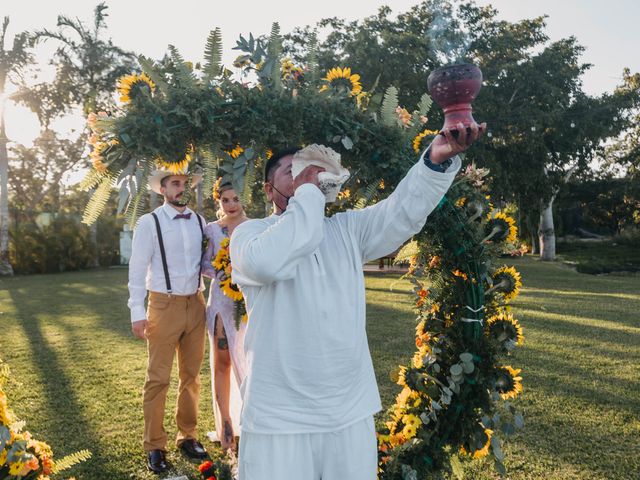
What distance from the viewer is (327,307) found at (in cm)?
228

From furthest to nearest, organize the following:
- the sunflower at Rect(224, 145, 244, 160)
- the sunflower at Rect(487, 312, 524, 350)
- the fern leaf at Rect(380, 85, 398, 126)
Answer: the sunflower at Rect(487, 312, 524, 350), the fern leaf at Rect(380, 85, 398, 126), the sunflower at Rect(224, 145, 244, 160)

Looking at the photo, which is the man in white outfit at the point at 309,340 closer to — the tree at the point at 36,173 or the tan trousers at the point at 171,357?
the tan trousers at the point at 171,357

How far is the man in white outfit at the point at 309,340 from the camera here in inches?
86.6

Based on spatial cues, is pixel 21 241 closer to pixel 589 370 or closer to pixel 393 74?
pixel 393 74

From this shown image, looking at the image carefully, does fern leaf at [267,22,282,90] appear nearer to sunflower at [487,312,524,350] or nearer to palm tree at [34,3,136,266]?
sunflower at [487,312,524,350]

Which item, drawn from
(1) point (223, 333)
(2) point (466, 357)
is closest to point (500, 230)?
(2) point (466, 357)

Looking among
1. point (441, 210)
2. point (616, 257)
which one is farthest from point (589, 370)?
point (616, 257)

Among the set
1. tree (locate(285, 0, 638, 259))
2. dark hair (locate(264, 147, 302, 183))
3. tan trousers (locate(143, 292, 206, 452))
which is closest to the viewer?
dark hair (locate(264, 147, 302, 183))

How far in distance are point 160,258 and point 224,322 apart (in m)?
0.72

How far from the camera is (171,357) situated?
14.9 ft

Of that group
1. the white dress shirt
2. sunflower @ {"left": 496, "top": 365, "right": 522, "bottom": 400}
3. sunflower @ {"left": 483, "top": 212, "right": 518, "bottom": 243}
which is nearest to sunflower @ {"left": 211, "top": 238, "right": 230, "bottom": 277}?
the white dress shirt

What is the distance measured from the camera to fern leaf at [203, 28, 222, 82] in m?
2.74

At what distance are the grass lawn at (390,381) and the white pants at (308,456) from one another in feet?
7.51

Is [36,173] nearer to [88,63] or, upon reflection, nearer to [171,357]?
[88,63]
